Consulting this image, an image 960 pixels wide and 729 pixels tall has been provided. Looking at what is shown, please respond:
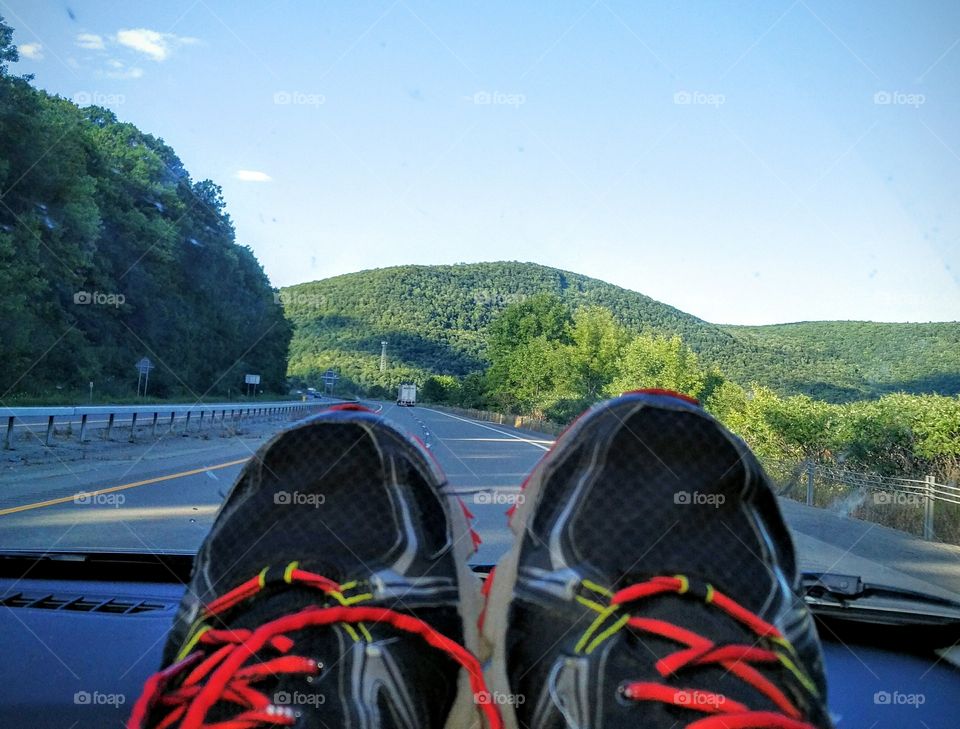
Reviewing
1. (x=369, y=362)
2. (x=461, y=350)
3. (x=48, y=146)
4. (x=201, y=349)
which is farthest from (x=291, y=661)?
(x=201, y=349)

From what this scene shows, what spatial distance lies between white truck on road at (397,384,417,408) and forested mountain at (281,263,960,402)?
4671 cm

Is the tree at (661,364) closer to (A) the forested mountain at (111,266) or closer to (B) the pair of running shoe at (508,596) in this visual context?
(B) the pair of running shoe at (508,596)

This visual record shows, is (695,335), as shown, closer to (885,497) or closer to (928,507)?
(885,497)

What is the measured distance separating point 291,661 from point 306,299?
496 inches

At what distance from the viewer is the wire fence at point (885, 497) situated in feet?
31.9

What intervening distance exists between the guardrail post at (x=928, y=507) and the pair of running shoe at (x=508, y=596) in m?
8.96

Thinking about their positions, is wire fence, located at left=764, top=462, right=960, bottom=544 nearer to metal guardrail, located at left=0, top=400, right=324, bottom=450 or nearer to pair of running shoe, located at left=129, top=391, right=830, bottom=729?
metal guardrail, located at left=0, top=400, right=324, bottom=450

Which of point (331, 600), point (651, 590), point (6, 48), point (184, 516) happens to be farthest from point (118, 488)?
point (6, 48)

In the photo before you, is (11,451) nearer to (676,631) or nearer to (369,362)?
(676,631)

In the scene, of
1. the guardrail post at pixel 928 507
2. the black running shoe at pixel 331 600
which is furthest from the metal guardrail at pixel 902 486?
the black running shoe at pixel 331 600

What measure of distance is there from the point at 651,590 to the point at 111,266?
40.5 metres

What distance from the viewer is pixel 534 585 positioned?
1.79 metres

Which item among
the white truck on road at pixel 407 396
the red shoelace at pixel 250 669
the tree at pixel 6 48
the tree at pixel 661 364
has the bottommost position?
the white truck on road at pixel 407 396

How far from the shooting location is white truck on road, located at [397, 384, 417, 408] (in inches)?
2596
